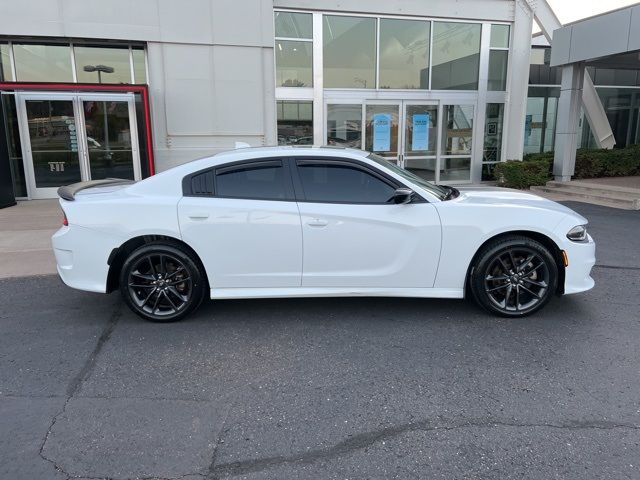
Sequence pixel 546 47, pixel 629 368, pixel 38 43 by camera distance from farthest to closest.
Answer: pixel 546 47, pixel 38 43, pixel 629 368

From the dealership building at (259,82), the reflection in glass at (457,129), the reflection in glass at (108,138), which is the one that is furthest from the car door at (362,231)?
the reflection in glass at (457,129)

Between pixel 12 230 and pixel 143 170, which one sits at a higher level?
pixel 143 170

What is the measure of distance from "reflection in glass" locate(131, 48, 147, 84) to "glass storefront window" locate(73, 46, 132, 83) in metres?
0.14

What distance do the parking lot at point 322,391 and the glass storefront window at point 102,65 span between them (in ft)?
27.7

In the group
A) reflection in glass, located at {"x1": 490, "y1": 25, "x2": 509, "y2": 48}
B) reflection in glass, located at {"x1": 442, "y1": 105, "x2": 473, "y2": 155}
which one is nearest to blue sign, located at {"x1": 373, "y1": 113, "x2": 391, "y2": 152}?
reflection in glass, located at {"x1": 442, "y1": 105, "x2": 473, "y2": 155}

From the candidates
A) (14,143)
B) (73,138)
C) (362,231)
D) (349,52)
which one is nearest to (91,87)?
(73,138)

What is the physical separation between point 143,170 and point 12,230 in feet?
14.1

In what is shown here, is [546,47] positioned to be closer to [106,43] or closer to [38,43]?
[106,43]

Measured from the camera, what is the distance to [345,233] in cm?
416

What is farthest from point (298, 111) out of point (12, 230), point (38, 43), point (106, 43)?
point (12, 230)

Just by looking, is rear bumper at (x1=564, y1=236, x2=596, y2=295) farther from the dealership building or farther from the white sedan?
the dealership building

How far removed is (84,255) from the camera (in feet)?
13.8

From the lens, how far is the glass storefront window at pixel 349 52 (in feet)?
41.5

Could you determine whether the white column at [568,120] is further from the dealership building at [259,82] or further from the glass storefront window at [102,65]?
the glass storefront window at [102,65]
